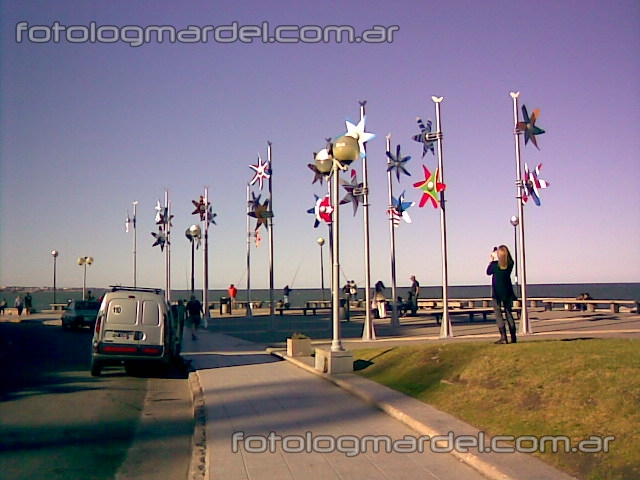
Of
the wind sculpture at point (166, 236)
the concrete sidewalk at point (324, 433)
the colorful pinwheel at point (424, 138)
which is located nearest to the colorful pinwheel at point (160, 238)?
the wind sculpture at point (166, 236)

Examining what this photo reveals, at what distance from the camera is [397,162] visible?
1081 inches

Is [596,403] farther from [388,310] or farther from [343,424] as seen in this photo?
[388,310]

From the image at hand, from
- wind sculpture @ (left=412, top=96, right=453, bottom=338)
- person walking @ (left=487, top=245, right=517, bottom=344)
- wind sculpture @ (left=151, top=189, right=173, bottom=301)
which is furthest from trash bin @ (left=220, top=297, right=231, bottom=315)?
person walking @ (left=487, top=245, right=517, bottom=344)

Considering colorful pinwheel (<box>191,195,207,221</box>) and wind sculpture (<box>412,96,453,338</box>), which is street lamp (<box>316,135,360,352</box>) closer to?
wind sculpture (<box>412,96,453,338</box>)

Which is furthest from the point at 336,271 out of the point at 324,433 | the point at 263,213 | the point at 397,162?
the point at 263,213

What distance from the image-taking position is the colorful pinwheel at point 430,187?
22891mm

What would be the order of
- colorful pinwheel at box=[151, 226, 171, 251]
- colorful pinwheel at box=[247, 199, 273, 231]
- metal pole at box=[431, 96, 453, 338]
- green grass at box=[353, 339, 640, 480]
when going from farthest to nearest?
colorful pinwheel at box=[151, 226, 171, 251] < colorful pinwheel at box=[247, 199, 273, 231] < metal pole at box=[431, 96, 453, 338] < green grass at box=[353, 339, 640, 480]

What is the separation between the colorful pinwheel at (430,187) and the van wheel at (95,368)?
11.6 meters

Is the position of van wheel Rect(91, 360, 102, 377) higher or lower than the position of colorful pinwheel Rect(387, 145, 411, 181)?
lower

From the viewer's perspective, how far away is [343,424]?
9.62 meters

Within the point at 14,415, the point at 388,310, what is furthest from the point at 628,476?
the point at 388,310

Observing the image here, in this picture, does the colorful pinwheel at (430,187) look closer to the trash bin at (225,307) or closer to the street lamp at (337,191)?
the street lamp at (337,191)

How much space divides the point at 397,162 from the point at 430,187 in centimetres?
473

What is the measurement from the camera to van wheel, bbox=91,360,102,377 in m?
16.3
